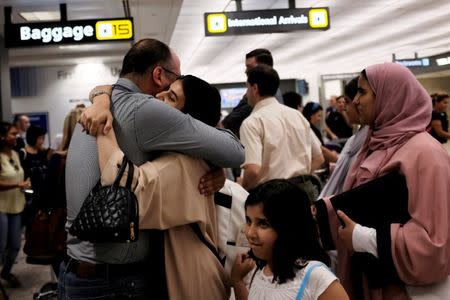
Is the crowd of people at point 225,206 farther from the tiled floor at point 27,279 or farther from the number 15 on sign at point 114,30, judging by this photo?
the number 15 on sign at point 114,30

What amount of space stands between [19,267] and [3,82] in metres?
4.05

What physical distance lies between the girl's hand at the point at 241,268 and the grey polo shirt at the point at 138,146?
0.40 m

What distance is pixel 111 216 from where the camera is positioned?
159cm

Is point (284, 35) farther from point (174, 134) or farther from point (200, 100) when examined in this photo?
point (174, 134)

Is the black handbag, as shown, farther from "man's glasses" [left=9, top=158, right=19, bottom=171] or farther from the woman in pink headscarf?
"man's glasses" [left=9, top=158, right=19, bottom=171]

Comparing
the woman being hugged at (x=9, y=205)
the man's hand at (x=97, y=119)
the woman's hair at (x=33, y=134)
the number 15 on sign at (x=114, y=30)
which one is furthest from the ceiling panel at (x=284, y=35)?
the man's hand at (x=97, y=119)

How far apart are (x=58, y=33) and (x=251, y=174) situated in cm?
449

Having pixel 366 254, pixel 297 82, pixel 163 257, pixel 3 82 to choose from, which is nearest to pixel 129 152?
pixel 163 257

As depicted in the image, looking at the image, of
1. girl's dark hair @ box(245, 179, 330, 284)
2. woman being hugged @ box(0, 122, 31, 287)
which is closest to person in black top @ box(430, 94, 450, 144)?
girl's dark hair @ box(245, 179, 330, 284)

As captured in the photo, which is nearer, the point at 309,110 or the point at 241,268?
the point at 241,268

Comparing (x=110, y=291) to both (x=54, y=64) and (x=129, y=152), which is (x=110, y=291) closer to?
(x=129, y=152)

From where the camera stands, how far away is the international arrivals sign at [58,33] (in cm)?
688

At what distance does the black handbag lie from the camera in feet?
5.22

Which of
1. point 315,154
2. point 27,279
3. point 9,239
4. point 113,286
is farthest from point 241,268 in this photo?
point 27,279
